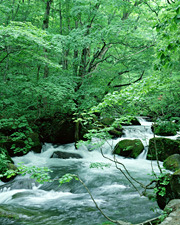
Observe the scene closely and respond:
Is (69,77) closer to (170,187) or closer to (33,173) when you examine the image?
(33,173)

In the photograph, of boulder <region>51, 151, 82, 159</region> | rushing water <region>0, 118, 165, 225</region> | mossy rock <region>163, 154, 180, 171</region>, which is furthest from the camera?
boulder <region>51, 151, 82, 159</region>

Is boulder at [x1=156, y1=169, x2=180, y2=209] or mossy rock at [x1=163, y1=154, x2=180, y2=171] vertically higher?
boulder at [x1=156, y1=169, x2=180, y2=209]

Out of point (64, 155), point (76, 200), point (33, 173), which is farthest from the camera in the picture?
point (64, 155)

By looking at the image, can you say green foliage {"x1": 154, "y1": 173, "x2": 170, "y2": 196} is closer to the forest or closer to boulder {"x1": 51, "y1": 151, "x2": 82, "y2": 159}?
the forest

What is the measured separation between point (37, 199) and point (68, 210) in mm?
1208

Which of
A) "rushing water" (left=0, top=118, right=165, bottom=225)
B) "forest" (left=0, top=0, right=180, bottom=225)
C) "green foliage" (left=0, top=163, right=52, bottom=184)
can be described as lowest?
"rushing water" (left=0, top=118, right=165, bottom=225)

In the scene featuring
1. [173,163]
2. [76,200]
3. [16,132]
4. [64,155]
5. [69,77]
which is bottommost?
[76,200]

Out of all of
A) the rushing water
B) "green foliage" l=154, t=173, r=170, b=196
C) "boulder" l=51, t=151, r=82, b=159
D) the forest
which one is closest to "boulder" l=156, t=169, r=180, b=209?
"green foliage" l=154, t=173, r=170, b=196

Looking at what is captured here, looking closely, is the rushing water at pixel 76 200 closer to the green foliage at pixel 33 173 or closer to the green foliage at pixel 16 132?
the green foliage at pixel 16 132

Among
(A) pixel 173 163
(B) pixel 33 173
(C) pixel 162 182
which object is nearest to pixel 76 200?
(C) pixel 162 182

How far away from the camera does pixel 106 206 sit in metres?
5.35

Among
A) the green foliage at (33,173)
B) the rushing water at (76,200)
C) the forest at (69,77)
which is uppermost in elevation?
the forest at (69,77)

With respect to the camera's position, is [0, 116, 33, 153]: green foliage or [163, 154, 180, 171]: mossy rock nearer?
[163, 154, 180, 171]: mossy rock

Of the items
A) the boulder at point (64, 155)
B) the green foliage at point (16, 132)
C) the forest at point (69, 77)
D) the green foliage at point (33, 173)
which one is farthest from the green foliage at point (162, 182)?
the boulder at point (64, 155)
